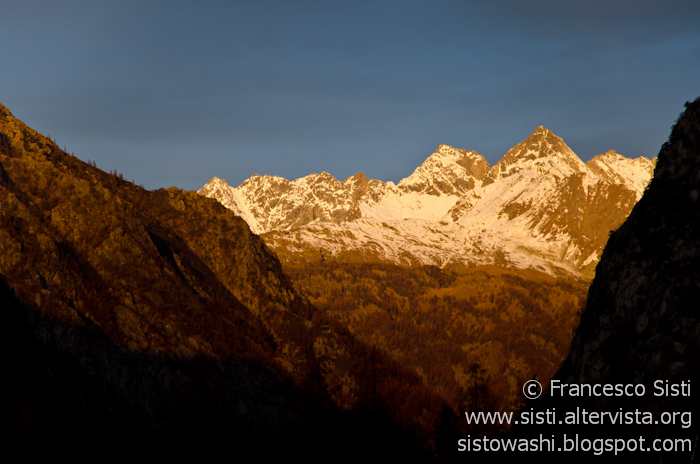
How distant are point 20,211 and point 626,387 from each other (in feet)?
374

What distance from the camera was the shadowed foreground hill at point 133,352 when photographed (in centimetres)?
10862

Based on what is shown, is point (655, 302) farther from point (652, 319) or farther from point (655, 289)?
point (652, 319)

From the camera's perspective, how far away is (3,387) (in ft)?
334

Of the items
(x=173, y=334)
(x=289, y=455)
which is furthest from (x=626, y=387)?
(x=173, y=334)

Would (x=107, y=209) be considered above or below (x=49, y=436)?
above

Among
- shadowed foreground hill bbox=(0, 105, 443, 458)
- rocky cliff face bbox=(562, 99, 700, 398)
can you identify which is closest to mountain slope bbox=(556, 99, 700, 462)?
rocky cliff face bbox=(562, 99, 700, 398)

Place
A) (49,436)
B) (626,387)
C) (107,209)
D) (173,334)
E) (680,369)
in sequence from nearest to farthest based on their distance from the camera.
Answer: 1. (680,369)
2. (626,387)
3. (49,436)
4. (173,334)
5. (107,209)

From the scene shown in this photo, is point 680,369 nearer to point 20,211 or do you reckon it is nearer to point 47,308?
point 47,308

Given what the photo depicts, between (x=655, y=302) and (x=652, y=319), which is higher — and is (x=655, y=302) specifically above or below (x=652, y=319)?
above

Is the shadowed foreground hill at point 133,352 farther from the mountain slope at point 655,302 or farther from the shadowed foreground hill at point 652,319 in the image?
the mountain slope at point 655,302

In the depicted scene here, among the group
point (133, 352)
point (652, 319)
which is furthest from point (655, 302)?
point (133, 352)

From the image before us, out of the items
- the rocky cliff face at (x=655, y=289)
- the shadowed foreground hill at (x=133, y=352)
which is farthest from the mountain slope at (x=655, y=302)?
the shadowed foreground hill at (x=133, y=352)

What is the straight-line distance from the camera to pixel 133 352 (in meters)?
130

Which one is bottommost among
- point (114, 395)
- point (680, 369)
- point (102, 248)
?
point (114, 395)
